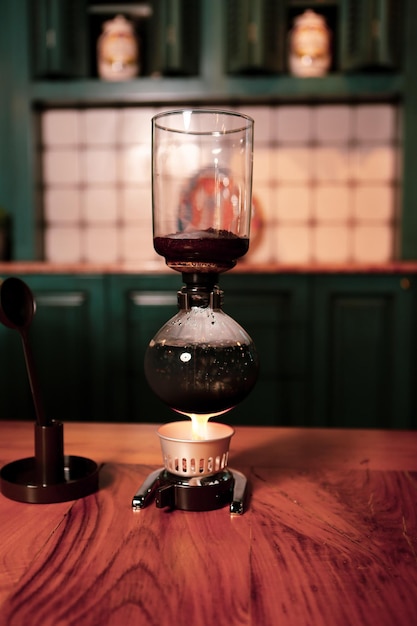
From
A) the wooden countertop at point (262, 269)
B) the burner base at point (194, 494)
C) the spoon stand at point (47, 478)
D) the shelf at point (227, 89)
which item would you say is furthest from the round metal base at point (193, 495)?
the shelf at point (227, 89)

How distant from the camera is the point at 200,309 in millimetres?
811

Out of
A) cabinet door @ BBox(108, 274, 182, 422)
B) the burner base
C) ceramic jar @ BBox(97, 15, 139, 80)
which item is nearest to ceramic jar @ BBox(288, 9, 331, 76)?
ceramic jar @ BBox(97, 15, 139, 80)

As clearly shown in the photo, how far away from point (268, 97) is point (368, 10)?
21.1 inches

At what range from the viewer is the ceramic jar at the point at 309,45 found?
113 inches

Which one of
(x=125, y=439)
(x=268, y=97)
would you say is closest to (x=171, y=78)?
(x=268, y=97)

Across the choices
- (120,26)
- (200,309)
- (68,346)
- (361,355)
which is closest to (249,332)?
(361,355)

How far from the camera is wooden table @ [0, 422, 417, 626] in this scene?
530mm

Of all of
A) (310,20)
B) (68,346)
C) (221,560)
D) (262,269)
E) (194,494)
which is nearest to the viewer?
(221,560)

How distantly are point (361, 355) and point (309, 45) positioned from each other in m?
1.37

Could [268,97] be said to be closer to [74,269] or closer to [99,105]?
[99,105]

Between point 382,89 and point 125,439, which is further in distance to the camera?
point 382,89

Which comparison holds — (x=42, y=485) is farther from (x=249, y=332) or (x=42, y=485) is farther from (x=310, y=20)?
(x=310, y=20)

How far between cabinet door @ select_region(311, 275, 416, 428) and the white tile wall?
537mm

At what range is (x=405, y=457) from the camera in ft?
3.12
